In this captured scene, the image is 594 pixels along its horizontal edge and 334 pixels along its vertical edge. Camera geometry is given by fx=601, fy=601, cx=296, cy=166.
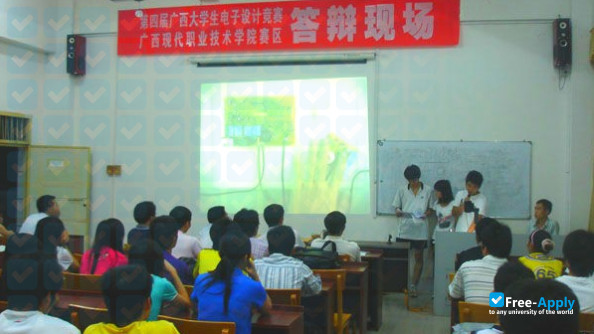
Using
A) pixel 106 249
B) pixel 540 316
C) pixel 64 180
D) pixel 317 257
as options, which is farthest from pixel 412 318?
pixel 64 180

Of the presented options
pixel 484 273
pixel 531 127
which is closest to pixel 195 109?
pixel 531 127

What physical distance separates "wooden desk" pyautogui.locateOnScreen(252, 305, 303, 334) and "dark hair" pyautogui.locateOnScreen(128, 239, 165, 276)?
505mm

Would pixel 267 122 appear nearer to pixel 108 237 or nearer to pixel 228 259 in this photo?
pixel 108 237

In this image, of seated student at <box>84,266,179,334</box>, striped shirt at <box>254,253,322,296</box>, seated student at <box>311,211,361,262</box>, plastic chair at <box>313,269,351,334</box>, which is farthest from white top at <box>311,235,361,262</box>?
seated student at <box>84,266,179,334</box>

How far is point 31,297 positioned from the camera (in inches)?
Answer: 76.4

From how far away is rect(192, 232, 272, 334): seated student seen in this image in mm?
2617

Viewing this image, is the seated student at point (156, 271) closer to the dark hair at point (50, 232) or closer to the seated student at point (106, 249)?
the seated student at point (106, 249)

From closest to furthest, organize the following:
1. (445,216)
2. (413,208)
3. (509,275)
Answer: (509,275), (445,216), (413,208)

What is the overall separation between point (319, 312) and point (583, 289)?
1462 mm

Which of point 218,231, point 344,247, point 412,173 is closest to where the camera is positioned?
point 218,231

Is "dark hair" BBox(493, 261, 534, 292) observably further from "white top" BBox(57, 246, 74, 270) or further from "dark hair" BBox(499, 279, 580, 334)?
"white top" BBox(57, 246, 74, 270)

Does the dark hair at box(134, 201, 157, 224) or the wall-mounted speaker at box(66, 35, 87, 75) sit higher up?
the wall-mounted speaker at box(66, 35, 87, 75)

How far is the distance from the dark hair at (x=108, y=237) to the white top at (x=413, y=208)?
372cm

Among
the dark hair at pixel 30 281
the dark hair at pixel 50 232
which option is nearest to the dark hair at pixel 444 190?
the dark hair at pixel 50 232
